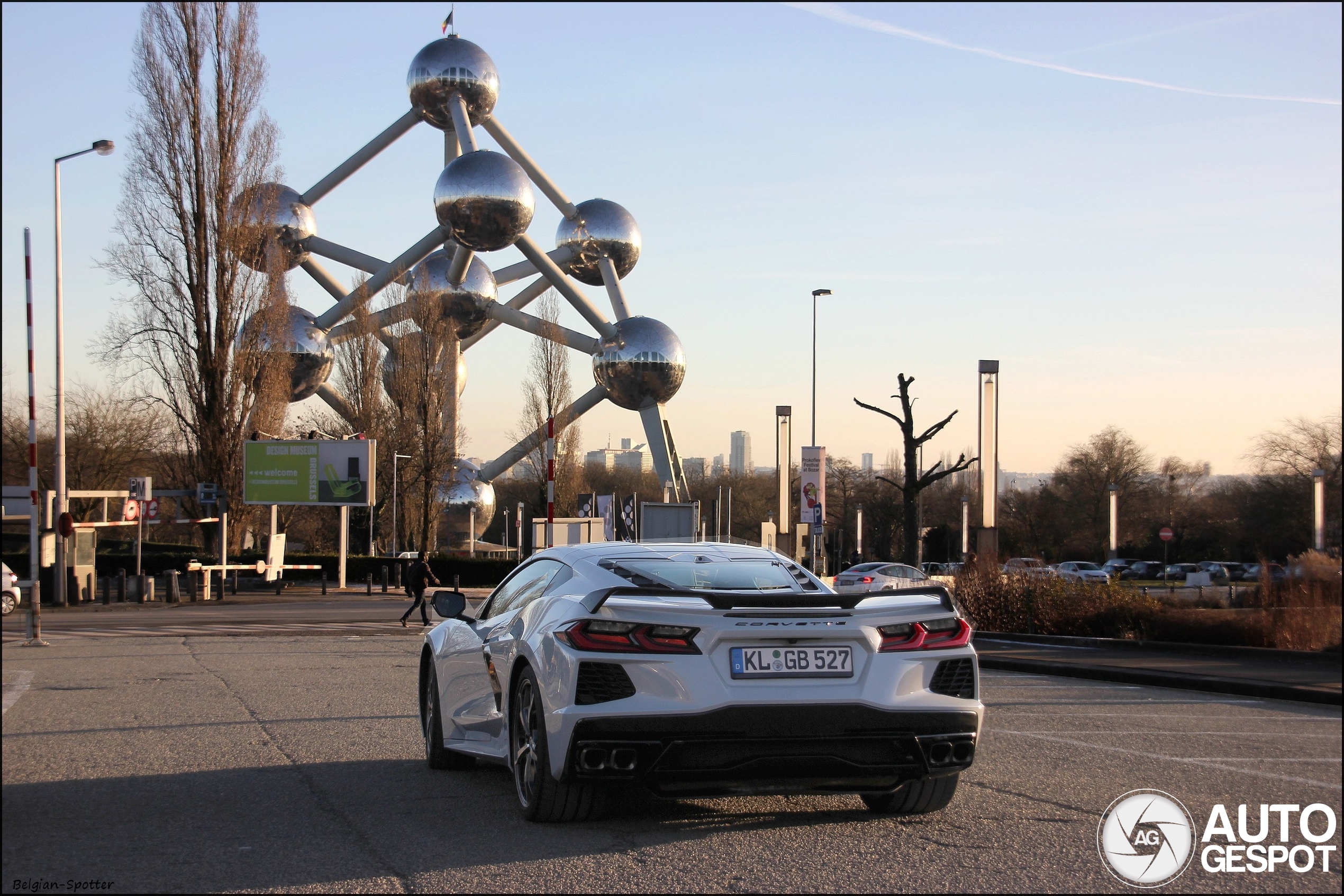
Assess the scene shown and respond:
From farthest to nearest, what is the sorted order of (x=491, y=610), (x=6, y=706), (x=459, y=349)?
(x=459, y=349)
(x=491, y=610)
(x=6, y=706)

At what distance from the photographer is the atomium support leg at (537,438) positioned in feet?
174

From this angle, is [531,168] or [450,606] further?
[531,168]

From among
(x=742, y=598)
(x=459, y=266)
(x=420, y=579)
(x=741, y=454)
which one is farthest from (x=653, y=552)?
(x=741, y=454)

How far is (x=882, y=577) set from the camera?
30.3 m

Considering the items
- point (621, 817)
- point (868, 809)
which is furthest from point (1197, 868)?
point (621, 817)

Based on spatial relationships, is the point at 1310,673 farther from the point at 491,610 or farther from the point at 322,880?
the point at 491,610

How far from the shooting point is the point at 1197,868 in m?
4.34

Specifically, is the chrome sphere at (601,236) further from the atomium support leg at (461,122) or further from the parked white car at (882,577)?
the parked white car at (882,577)

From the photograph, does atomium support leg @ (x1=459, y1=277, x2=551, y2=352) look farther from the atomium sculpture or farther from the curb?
the curb

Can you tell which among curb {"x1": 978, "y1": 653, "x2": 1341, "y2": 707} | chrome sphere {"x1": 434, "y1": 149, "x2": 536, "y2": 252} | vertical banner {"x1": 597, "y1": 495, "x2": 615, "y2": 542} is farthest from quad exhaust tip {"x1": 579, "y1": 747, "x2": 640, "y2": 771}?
vertical banner {"x1": 597, "y1": 495, "x2": 615, "y2": 542}

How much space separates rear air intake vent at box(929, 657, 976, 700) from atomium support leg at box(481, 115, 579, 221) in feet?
149

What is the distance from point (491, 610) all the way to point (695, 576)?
5.55ft

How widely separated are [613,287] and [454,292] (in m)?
6.08

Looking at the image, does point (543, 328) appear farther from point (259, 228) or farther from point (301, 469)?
point (301, 469)
